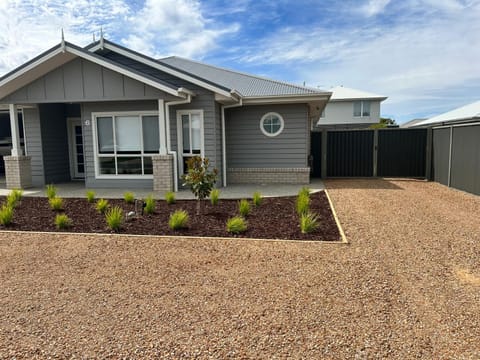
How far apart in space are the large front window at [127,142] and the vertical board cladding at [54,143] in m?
2.34

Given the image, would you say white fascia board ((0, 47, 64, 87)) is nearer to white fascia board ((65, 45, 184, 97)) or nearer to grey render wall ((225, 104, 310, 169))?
white fascia board ((65, 45, 184, 97))

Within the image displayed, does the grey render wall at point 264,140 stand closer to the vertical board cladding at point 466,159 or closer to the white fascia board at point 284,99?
the white fascia board at point 284,99

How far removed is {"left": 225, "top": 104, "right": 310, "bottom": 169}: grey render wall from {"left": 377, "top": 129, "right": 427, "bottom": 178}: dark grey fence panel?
3347 mm

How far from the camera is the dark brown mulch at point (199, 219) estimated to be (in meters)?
5.55

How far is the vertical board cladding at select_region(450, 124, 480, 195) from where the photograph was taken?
8.66 m

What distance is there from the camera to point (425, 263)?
4.14 m

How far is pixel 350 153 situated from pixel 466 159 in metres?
4.10

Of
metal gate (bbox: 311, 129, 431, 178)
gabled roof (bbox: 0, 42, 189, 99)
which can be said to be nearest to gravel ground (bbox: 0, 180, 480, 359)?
gabled roof (bbox: 0, 42, 189, 99)

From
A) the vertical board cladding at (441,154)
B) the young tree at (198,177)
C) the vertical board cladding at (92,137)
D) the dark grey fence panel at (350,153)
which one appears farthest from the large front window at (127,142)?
the vertical board cladding at (441,154)

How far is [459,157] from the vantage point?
9586 mm

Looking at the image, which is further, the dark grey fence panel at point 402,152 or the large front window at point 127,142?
the dark grey fence panel at point 402,152

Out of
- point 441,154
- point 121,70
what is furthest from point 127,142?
point 441,154

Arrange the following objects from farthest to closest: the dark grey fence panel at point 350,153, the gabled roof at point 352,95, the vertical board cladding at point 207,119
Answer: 1. the gabled roof at point 352,95
2. the dark grey fence panel at point 350,153
3. the vertical board cladding at point 207,119

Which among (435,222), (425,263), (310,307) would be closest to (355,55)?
(435,222)
